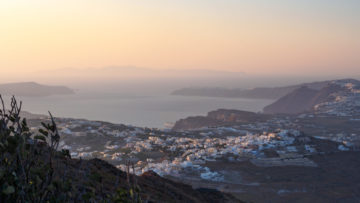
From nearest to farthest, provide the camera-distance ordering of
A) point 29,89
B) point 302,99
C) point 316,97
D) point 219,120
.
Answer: point 219,120, point 316,97, point 302,99, point 29,89

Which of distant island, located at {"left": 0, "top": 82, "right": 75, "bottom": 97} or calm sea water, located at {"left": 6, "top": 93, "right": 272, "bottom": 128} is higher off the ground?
distant island, located at {"left": 0, "top": 82, "right": 75, "bottom": 97}

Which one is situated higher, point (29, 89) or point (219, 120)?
point (29, 89)

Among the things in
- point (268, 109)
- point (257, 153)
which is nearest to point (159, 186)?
point (257, 153)

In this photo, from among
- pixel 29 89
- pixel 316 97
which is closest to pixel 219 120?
pixel 316 97

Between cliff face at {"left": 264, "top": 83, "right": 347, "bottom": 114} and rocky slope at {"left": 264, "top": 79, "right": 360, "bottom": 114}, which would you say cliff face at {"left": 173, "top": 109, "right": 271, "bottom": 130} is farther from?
cliff face at {"left": 264, "top": 83, "right": 347, "bottom": 114}

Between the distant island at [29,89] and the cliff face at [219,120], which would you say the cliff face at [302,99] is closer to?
the cliff face at [219,120]

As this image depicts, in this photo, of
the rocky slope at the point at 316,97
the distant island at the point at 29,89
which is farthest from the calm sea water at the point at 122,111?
the rocky slope at the point at 316,97

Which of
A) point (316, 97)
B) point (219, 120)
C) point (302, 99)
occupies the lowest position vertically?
point (219, 120)

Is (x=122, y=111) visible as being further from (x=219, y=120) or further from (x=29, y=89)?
(x=29, y=89)

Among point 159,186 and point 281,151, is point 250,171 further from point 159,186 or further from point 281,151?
point 159,186

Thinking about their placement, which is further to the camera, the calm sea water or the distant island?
the distant island

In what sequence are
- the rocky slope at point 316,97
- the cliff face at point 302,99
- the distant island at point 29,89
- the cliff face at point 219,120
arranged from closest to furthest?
1. the cliff face at point 219,120
2. the rocky slope at point 316,97
3. the cliff face at point 302,99
4. the distant island at point 29,89

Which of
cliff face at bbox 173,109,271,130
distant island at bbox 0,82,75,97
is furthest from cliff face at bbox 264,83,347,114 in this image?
distant island at bbox 0,82,75,97
